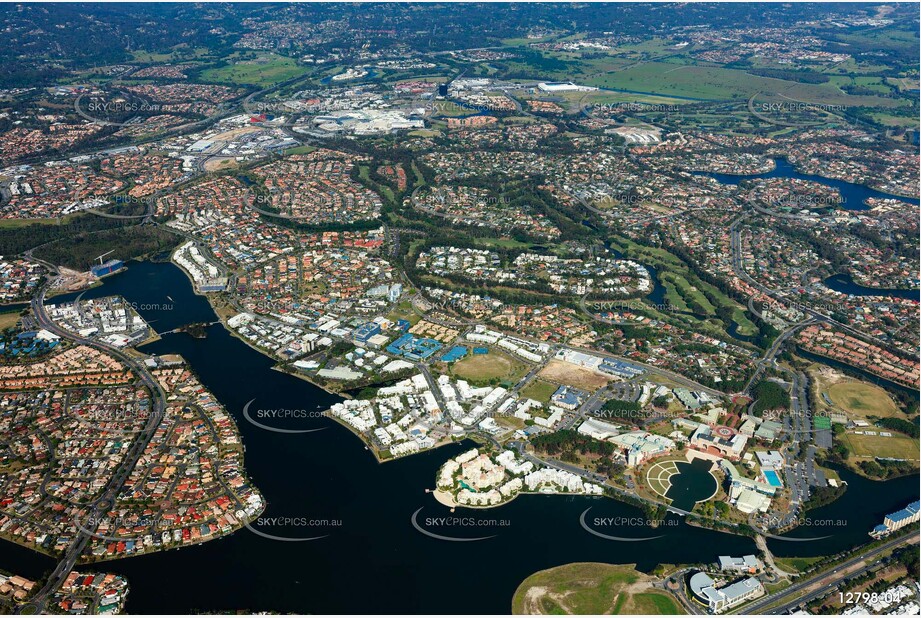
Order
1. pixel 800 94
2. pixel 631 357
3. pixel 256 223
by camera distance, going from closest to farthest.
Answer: pixel 631 357, pixel 256 223, pixel 800 94

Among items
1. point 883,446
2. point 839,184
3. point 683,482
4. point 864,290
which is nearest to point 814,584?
point 683,482

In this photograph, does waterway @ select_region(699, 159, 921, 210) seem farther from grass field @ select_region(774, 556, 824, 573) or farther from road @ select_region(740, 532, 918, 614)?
grass field @ select_region(774, 556, 824, 573)

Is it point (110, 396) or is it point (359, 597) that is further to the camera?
point (110, 396)

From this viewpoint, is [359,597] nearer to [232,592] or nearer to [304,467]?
[232,592]

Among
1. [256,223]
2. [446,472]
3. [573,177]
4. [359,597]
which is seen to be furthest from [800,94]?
[359,597]

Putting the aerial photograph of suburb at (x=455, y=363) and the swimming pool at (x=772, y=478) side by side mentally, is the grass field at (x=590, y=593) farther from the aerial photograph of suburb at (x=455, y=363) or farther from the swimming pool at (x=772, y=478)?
the swimming pool at (x=772, y=478)

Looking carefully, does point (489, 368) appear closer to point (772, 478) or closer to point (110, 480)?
point (772, 478)

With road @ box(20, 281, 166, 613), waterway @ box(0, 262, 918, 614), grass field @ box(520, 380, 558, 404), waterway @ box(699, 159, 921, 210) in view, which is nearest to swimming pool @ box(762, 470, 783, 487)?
waterway @ box(0, 262, 918, 614)
